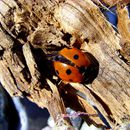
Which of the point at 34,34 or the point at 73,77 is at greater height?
the point at 34,34

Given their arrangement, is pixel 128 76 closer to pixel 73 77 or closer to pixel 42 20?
pixel 73 77

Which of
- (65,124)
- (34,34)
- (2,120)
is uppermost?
(34,34)

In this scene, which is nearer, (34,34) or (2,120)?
(34,34)

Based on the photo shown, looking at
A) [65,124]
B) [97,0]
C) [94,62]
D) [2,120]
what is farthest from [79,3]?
[2,120]
